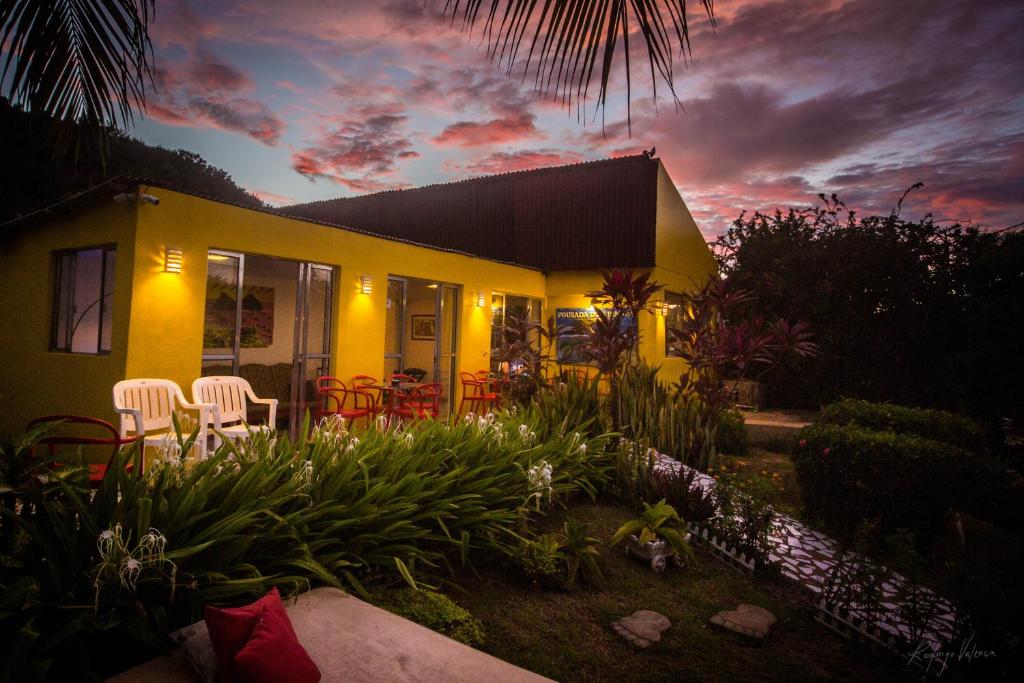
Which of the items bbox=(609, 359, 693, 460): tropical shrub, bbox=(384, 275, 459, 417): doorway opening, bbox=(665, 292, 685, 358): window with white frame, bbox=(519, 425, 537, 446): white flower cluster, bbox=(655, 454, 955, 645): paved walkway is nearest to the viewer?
bbox=(655, 454, 955, 645): paved walkway

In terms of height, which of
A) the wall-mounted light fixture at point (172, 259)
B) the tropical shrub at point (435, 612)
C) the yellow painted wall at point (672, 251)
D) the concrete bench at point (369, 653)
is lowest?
the tropical shrub at point (435, 612)

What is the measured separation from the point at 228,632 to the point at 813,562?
4.21 meters

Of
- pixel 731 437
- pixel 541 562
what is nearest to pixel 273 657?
pixel 541 562

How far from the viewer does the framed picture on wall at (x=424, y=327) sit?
998cm

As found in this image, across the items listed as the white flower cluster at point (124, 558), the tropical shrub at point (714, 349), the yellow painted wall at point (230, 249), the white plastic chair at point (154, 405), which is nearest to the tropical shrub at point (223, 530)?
the white flower cluster at point (124, 558)

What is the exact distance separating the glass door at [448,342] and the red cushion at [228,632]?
7.68 meters

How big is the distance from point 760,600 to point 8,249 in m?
10.2

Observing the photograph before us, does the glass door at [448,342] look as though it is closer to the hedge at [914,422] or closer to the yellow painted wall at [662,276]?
the yellow painted wall at [662,276]

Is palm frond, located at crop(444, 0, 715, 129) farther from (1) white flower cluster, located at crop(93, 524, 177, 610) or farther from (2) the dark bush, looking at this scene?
(2) the dark bush

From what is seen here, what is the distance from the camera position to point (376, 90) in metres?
4.12

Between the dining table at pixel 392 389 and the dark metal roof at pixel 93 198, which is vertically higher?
the dark metal roof at pixel 93 198

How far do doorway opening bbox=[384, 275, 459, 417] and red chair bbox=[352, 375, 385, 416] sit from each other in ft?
2.97

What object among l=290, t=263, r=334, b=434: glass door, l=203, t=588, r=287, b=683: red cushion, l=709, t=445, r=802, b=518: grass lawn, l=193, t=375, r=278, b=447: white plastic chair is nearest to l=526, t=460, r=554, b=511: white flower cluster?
l=709, t=445, r=802, b=518: grass lawn

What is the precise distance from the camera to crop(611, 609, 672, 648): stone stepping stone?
257 centimetres
